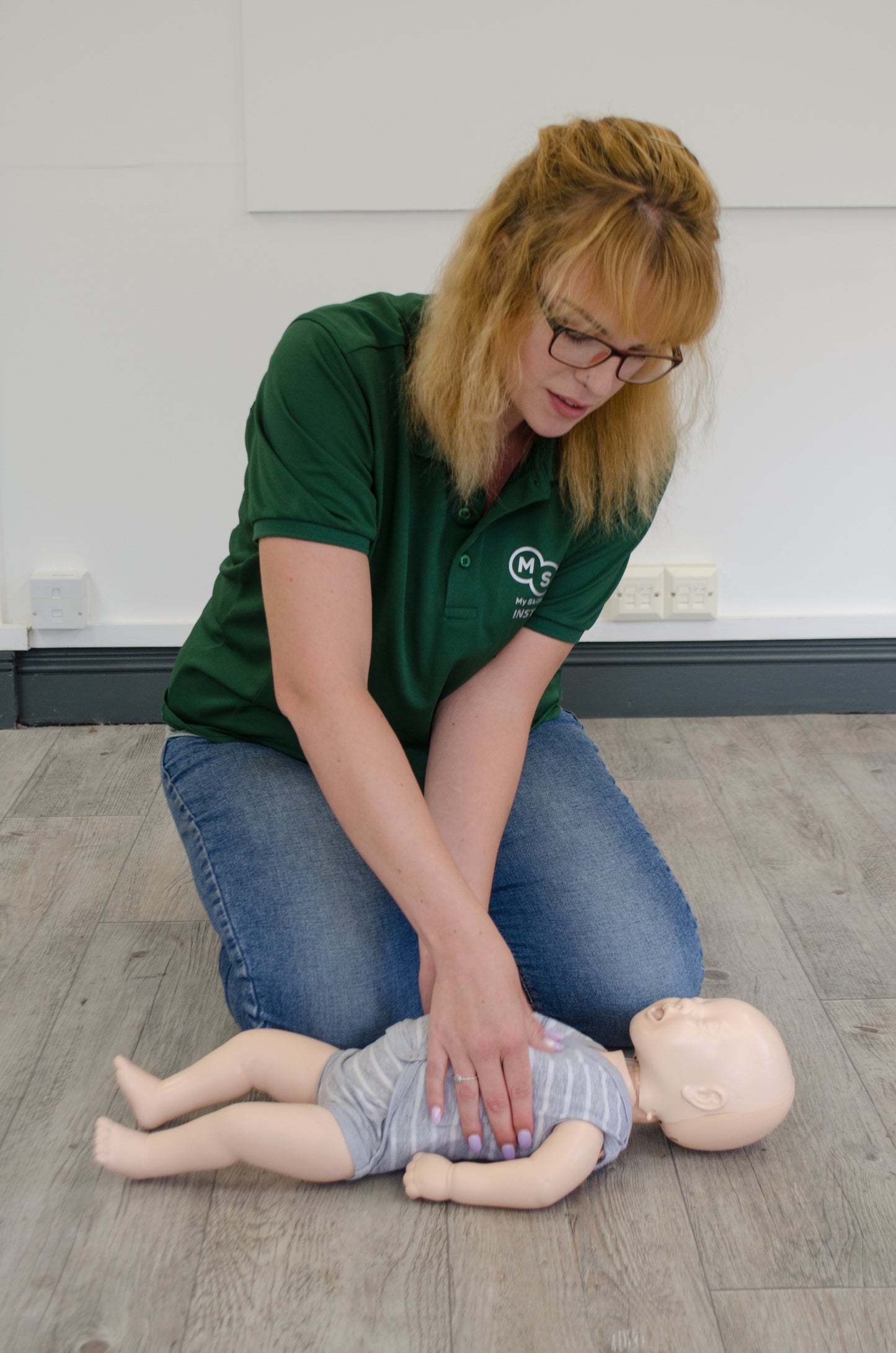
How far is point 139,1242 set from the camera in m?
1.16

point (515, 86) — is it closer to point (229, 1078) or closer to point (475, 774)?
point (475, 774)

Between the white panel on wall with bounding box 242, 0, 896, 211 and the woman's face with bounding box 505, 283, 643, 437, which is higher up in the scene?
the white panel on wall with bounding box 242, 0, 896, 211

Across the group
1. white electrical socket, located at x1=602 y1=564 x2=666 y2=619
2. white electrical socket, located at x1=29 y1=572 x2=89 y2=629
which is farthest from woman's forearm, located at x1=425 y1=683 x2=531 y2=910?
white electrical socket, located at x1=29 y1=572 x2=89 y2=629

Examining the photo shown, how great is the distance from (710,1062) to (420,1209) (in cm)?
32

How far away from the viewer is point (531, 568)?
143 centimetres

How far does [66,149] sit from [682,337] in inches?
58.4

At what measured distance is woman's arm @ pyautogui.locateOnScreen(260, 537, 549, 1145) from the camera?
119 cm

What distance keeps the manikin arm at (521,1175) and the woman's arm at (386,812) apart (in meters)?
0.03

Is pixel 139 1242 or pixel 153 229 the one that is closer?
pixel 139 1242

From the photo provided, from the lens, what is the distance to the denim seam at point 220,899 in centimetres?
133

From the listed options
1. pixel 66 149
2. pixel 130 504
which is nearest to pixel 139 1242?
pixel 130 504

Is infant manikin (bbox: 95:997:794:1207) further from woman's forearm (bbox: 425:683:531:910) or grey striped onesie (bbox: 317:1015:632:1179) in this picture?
woman's forearm (bbox: 425:683:531:910)

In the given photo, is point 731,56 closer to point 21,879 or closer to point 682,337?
point 682,337

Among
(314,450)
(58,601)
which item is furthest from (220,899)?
(58,601)
